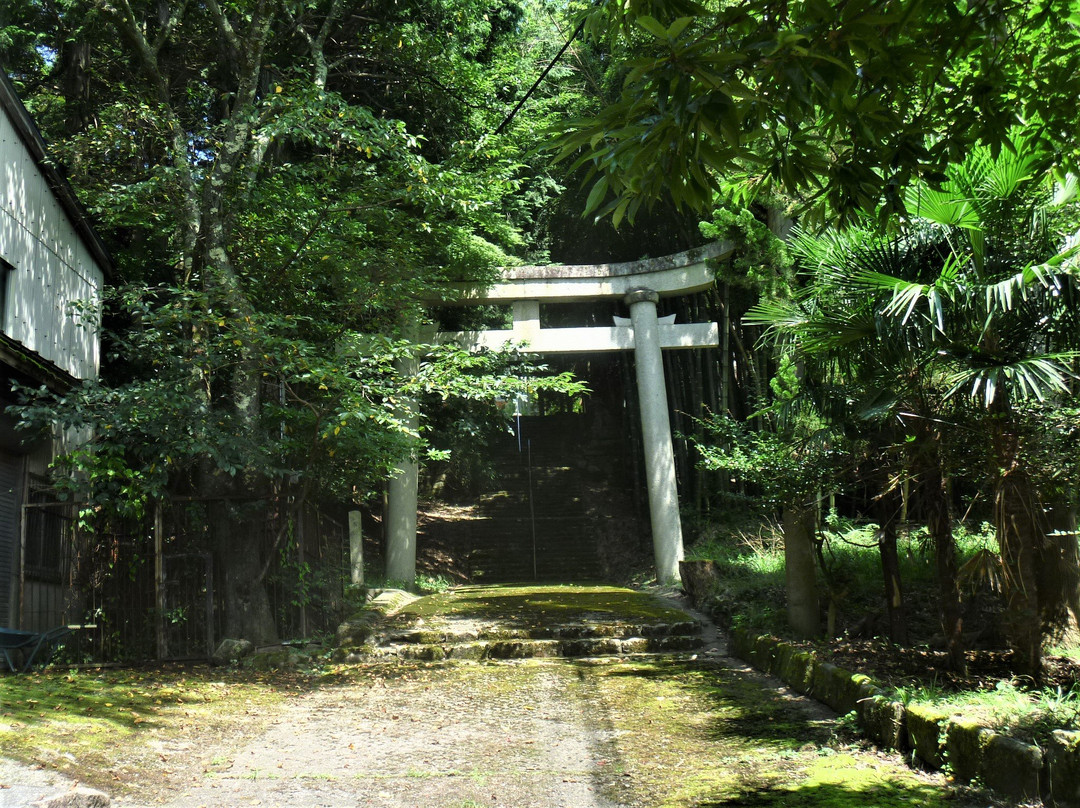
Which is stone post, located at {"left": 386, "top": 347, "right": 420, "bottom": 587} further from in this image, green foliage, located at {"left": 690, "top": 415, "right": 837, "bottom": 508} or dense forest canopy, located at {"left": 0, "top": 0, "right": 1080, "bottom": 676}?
green foliage, located at {"left": 690, "top": 415, "right": 837, "bottom": 508}

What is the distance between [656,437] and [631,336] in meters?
1.63

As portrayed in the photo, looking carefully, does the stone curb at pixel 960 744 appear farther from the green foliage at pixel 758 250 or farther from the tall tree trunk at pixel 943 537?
the green foliage at pixel 758 250

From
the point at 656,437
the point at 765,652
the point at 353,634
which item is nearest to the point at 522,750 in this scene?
the point at 765,652

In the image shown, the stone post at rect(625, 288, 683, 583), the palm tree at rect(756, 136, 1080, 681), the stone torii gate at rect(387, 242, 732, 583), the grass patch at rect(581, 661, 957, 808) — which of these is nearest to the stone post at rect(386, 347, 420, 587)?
the stone torii gate at rect(387, 242, 732, 583)

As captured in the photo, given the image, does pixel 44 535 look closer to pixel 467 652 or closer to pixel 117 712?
pixel 117 712

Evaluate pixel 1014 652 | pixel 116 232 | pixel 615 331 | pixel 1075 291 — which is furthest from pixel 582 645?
pixel 116 232

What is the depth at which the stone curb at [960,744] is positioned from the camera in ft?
11.5

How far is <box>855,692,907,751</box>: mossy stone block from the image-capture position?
4375 millimetres

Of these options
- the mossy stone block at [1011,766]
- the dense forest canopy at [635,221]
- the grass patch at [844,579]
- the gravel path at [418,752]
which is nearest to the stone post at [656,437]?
the dense forest canopy at [635,221]

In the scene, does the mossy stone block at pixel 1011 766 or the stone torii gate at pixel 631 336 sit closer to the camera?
the mossy stone block at pixel 1011 766

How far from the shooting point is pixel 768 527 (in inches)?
460

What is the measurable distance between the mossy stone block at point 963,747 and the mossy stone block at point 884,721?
1.24ft

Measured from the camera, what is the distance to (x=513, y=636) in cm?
848

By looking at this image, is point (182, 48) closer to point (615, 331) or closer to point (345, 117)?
point (345, 117)
